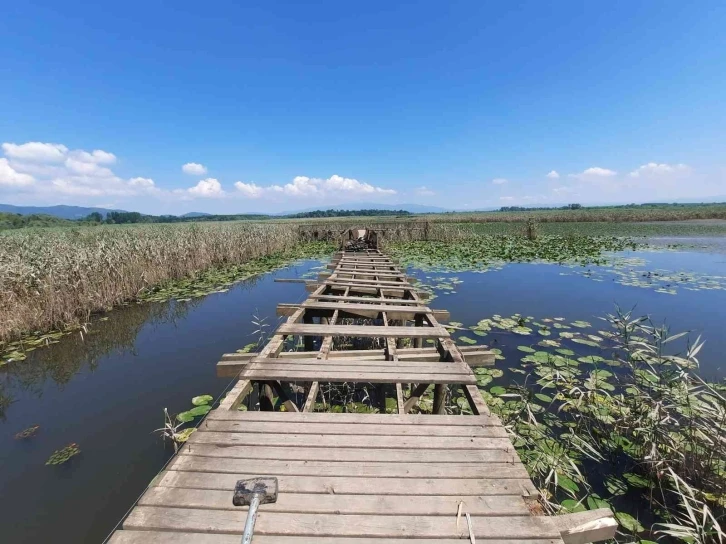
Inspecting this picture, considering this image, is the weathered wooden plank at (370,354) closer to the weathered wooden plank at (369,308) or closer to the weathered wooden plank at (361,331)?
the weathered wooden plank at (361,331)

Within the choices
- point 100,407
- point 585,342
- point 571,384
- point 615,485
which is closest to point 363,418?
point 615,485

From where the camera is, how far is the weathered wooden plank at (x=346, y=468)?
5.94 ft

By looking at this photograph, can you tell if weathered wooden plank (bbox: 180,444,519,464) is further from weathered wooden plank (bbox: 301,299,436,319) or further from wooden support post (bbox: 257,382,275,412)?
weathered wooden plank (bbox: 301,299,436,319)

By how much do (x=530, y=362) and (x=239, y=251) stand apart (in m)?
14.1

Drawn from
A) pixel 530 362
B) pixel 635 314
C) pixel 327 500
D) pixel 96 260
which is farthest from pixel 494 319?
pixel 96 260

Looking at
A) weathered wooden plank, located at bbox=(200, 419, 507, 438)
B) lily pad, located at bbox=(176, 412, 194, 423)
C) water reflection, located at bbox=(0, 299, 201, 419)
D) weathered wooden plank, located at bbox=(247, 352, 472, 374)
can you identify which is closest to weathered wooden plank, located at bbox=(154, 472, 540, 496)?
weathered wooden plank, located at bbox=(200, 419, 507, 438)

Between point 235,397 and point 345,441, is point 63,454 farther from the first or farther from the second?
point 345,441

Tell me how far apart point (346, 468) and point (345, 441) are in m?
0.23

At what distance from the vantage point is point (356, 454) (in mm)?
1958

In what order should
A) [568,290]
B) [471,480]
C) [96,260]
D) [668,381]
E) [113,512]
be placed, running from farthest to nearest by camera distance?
[568,290], [96,260], [668,381], [113,512], [471,480]

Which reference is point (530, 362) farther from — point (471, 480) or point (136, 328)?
point (136, 328)

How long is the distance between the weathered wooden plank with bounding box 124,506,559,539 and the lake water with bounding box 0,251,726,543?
1.68 meters

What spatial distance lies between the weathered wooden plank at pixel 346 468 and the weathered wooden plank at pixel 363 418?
0.38 metres

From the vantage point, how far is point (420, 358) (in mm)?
3613
